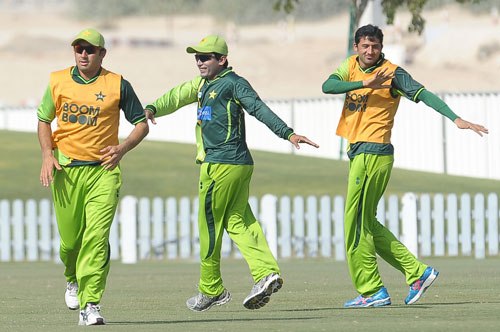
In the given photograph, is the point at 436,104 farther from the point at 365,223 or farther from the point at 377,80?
the point at 365,223

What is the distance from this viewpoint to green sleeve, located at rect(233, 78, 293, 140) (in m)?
9.43

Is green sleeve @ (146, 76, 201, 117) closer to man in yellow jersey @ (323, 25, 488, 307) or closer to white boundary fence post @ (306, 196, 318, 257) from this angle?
man in yellow jersey @ (323, 25, 488, 307)

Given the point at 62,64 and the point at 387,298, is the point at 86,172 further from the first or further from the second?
the point at 62,64

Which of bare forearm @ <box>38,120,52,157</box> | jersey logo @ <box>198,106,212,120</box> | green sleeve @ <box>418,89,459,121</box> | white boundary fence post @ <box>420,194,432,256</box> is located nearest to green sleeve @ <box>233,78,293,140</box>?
jersey logo @ <box>198,106,212,120</box>

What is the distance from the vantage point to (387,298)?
9938mm

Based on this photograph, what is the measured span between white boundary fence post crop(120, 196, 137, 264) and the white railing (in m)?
8.41

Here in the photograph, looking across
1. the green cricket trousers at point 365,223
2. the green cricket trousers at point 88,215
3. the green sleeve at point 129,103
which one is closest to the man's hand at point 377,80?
the green cricket trousers at point 365,223

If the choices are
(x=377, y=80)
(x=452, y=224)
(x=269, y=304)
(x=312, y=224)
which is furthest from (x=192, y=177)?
(x=377, y=80)

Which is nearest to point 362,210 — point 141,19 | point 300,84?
point 300,84

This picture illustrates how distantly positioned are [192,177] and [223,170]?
45.0 ft

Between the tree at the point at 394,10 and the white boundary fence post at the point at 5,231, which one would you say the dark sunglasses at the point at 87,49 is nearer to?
the white boundary fence post at the point at 5,231

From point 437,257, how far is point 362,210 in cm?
848

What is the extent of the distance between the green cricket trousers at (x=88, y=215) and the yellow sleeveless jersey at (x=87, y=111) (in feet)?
0.50

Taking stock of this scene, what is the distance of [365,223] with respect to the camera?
10023mm
